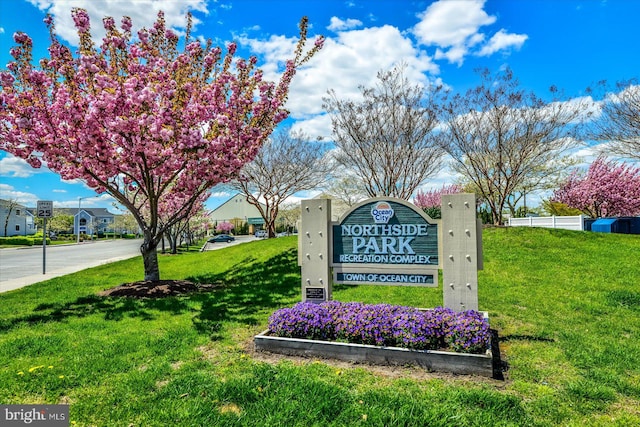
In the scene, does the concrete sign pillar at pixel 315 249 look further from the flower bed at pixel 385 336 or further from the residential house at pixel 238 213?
the residential house at pixel 238 213

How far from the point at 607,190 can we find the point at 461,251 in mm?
29437

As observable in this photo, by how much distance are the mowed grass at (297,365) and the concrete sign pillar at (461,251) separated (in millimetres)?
866

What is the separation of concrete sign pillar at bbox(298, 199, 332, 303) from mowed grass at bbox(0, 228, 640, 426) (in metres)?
1.12

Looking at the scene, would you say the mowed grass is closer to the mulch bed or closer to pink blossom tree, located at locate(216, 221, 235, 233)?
the mulch bed

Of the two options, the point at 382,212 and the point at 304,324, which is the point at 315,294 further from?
the point at 382,212

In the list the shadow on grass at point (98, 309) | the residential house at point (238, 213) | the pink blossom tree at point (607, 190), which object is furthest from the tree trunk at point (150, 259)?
Result: the residential house at point (238, 213)

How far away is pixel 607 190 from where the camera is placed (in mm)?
28078

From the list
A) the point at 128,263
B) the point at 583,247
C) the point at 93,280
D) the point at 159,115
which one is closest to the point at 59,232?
the point at 128,263

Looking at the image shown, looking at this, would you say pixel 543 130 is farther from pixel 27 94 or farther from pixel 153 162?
pixel 27 94

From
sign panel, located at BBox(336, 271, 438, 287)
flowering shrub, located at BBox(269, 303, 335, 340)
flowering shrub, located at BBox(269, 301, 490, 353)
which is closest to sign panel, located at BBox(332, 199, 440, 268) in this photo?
sign panel, located at BBox(336, 271, 438, 287)

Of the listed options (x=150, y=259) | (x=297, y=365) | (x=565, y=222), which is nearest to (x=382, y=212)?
(x=297, y=365)

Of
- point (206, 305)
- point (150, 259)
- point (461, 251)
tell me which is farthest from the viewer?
point (150, 259)

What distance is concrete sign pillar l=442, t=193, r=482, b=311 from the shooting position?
5.52m

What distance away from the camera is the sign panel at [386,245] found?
5.79 metres
